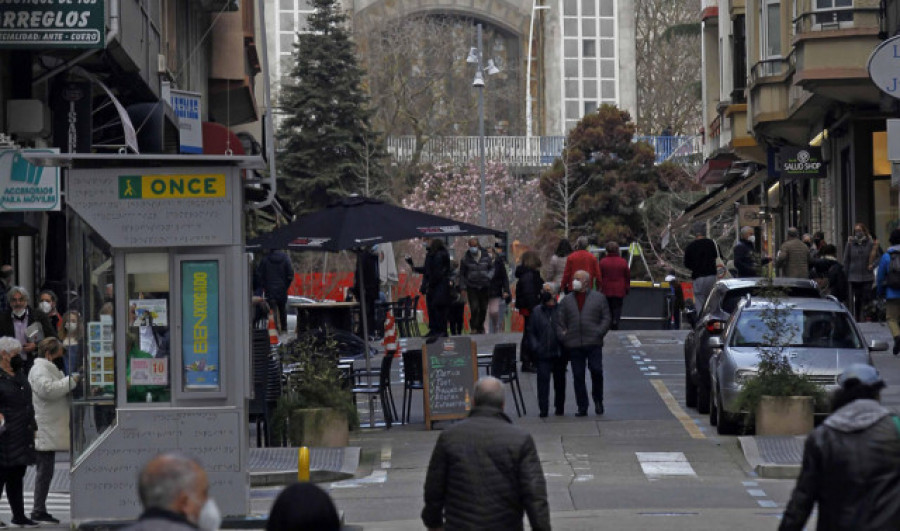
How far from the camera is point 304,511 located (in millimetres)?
6098

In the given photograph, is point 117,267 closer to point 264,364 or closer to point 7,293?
point 264,364

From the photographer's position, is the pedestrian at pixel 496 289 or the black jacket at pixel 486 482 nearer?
the black jacket at pixel 486 482

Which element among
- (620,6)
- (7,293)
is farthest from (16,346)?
(620,6)

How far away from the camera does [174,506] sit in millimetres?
6031

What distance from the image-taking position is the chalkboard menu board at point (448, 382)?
21141mm

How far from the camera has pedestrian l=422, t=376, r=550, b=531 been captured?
889 centimetres

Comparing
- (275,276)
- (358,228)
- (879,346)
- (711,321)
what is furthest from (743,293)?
(275,276)

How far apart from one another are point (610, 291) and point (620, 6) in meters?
64.9

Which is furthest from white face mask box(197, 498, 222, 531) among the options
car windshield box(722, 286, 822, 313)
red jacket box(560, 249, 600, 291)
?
red jacket box(560, 249, 600, 291)

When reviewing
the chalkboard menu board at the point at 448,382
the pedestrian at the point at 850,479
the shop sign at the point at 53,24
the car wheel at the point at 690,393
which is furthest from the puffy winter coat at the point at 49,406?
the car wheel at the point at 690,393

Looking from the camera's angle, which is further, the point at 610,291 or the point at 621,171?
the point at 621,171

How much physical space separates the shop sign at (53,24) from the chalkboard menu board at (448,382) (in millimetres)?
5719

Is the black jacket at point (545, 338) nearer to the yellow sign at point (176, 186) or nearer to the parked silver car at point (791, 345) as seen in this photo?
the parked silver car at point (791, 345)

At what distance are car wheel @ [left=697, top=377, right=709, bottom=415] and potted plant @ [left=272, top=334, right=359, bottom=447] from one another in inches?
176
